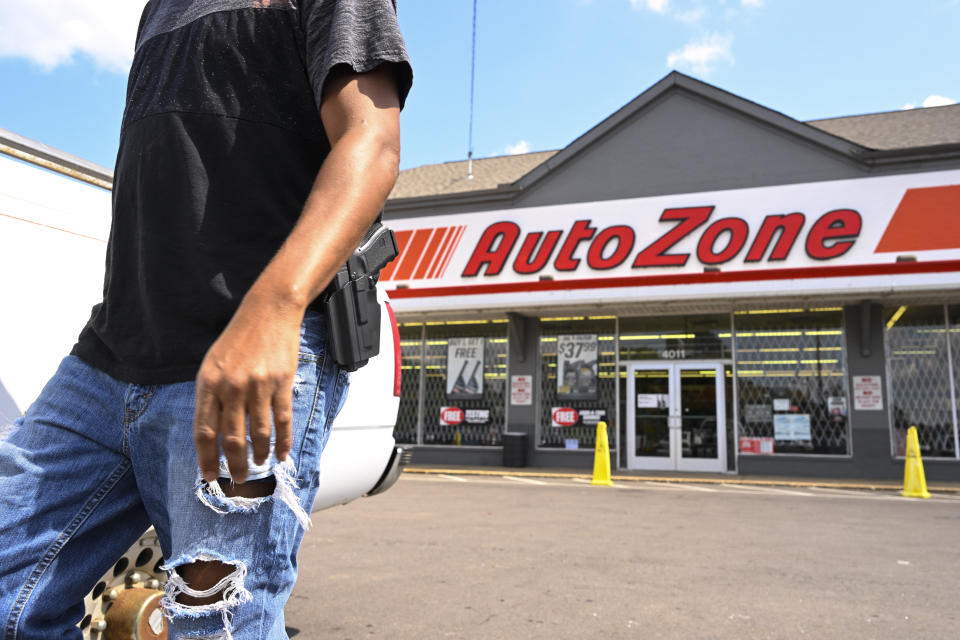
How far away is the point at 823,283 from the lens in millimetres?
12234

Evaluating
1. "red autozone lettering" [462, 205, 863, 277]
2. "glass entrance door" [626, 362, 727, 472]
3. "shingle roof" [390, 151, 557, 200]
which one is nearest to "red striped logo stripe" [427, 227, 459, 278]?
"red autozone lettering" [462, 205, 863, 277]

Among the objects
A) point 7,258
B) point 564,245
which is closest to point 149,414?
point 7,258

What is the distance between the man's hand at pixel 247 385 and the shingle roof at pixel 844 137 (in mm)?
14652

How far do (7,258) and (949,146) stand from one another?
13.7 meters

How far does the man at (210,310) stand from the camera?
1.20 metres

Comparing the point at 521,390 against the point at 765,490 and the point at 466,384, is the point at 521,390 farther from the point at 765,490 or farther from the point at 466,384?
the point at 765,490

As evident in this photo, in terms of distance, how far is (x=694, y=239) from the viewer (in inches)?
515

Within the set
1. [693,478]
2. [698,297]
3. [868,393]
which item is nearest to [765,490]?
[693,478]

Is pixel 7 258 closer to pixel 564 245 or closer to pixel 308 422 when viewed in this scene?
pixel 308 422

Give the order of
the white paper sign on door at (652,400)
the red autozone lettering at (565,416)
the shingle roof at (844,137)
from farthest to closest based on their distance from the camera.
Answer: the shingle roof at (844,137) < the red autozone lettering at (565,416) < the white paper sign on door at (652,400)

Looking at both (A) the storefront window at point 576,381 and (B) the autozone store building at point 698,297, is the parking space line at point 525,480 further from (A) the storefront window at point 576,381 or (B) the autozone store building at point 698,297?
(A) the storefront window at point 576,381

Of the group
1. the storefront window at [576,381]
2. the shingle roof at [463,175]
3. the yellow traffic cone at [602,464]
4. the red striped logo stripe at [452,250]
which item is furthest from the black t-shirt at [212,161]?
the shingle roof at [463,175]

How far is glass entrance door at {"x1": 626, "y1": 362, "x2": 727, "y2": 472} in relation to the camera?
13586mm

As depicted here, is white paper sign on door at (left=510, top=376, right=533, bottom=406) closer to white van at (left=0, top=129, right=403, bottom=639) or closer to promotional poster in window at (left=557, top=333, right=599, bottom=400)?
promotional poster in window at (left=557, top=333, right=599, bottom=400)
